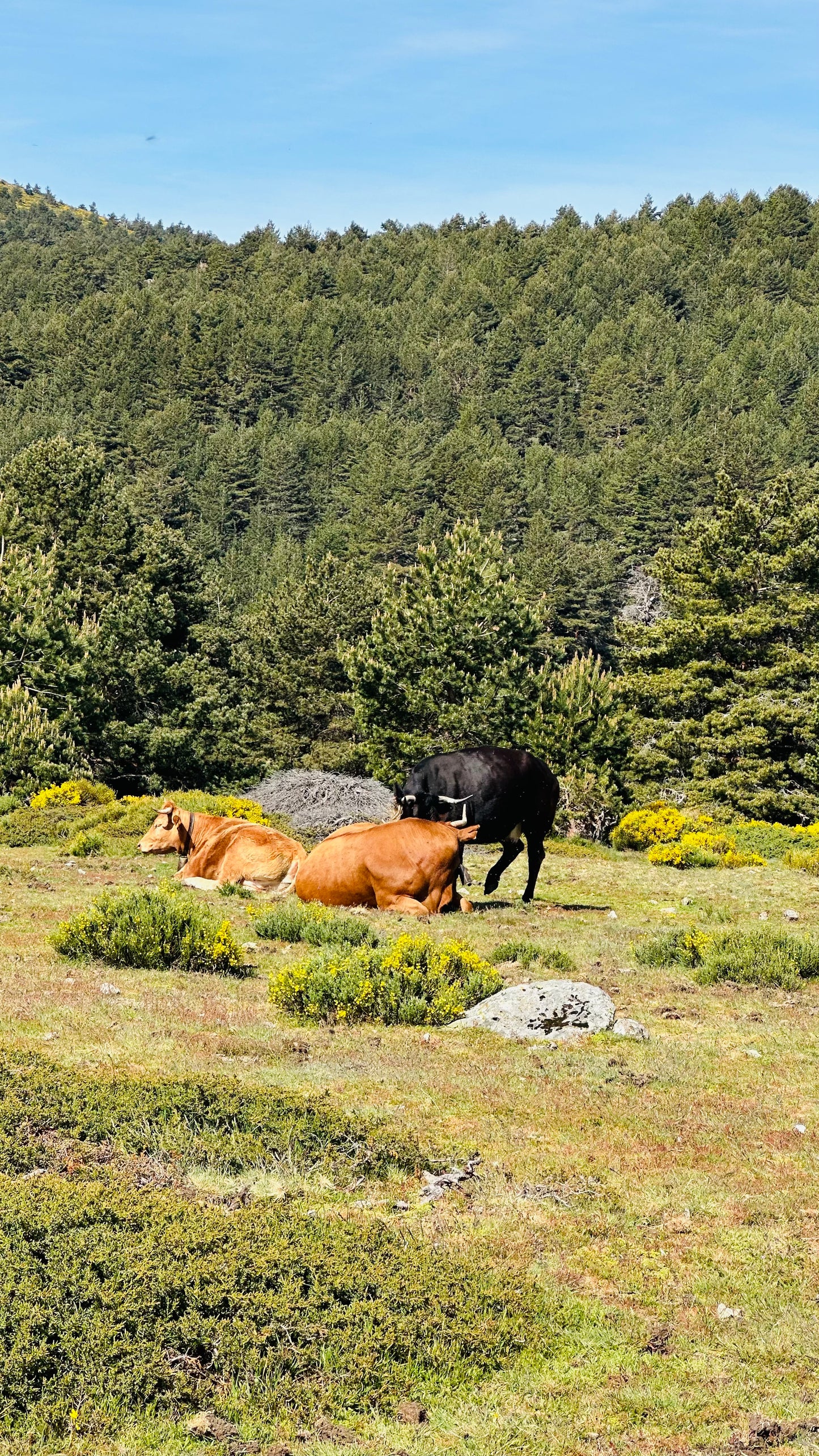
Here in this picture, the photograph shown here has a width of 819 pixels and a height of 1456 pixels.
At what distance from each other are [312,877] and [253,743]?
5851 centimetres

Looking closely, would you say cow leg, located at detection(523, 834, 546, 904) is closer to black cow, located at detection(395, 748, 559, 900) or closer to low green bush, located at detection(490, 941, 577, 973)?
black cow, located at detection(395, 748, 559, 900)

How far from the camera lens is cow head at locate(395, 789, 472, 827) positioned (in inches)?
707

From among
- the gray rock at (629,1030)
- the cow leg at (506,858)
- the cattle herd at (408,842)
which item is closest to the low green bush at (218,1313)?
the gray rock at (629,1030)

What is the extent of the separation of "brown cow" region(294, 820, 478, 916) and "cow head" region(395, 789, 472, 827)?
111 centimetres

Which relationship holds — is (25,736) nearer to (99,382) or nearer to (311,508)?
(311,508)

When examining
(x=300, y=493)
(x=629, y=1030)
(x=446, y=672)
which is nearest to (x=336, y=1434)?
(x=629, y=1030)

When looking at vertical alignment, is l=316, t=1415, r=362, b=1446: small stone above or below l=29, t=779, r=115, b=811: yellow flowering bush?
above

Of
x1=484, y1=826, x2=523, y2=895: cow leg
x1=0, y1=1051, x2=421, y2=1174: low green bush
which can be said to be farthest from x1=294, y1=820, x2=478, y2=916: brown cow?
x1=0, y1=1051, x2=421, y2=1174: low green bush

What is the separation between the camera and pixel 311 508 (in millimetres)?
152250

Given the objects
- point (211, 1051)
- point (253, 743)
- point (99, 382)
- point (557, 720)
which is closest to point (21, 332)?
point (99, 382)

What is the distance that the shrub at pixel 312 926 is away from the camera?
546 inches

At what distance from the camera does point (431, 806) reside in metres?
18.3

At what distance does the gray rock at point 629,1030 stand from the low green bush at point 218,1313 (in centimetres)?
477

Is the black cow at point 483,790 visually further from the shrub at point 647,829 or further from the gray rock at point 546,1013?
the shrub at point 647,829
